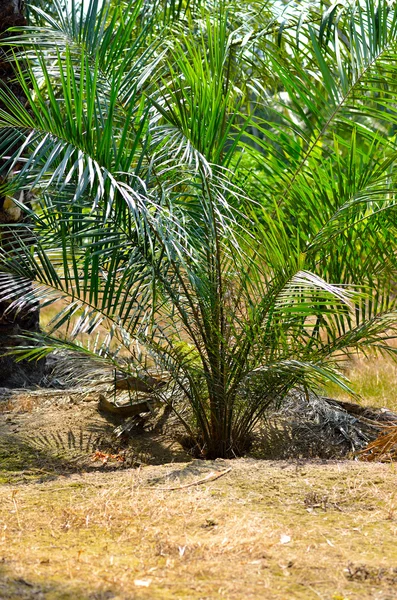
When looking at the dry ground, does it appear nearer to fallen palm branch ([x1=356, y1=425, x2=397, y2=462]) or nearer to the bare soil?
the bare soil

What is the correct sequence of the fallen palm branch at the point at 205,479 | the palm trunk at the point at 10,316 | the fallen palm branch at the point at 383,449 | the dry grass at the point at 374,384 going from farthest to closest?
1. the dry grass at the point at 374,384
2. the palm trunk at the point at 10,316
3. the fallen palm branch at the point at 383,449
4. the fallen palm branch at the point at 205,479

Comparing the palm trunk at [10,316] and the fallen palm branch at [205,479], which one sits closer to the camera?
the fallen palm branch at [205,479]

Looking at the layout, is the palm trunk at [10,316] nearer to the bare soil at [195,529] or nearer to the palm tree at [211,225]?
the palm tree at [211,225]

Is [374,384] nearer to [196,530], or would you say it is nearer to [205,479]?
[205,479]

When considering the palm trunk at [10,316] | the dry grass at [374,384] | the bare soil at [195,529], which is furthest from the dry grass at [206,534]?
the dry grass at [374,384]

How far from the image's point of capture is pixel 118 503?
281 cm

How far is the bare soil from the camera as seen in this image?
211 centimetres

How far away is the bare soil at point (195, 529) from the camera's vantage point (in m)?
2.11

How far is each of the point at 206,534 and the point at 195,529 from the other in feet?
0.22

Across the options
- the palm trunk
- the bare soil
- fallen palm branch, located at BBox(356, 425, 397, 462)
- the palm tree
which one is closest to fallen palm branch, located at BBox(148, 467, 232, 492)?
the bare soil

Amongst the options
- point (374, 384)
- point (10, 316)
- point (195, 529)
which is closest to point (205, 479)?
point (195, 529)

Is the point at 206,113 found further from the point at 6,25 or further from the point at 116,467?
the point at 6,25

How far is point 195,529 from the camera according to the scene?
2559 millimetres

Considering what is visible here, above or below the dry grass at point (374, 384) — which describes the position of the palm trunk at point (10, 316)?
above
